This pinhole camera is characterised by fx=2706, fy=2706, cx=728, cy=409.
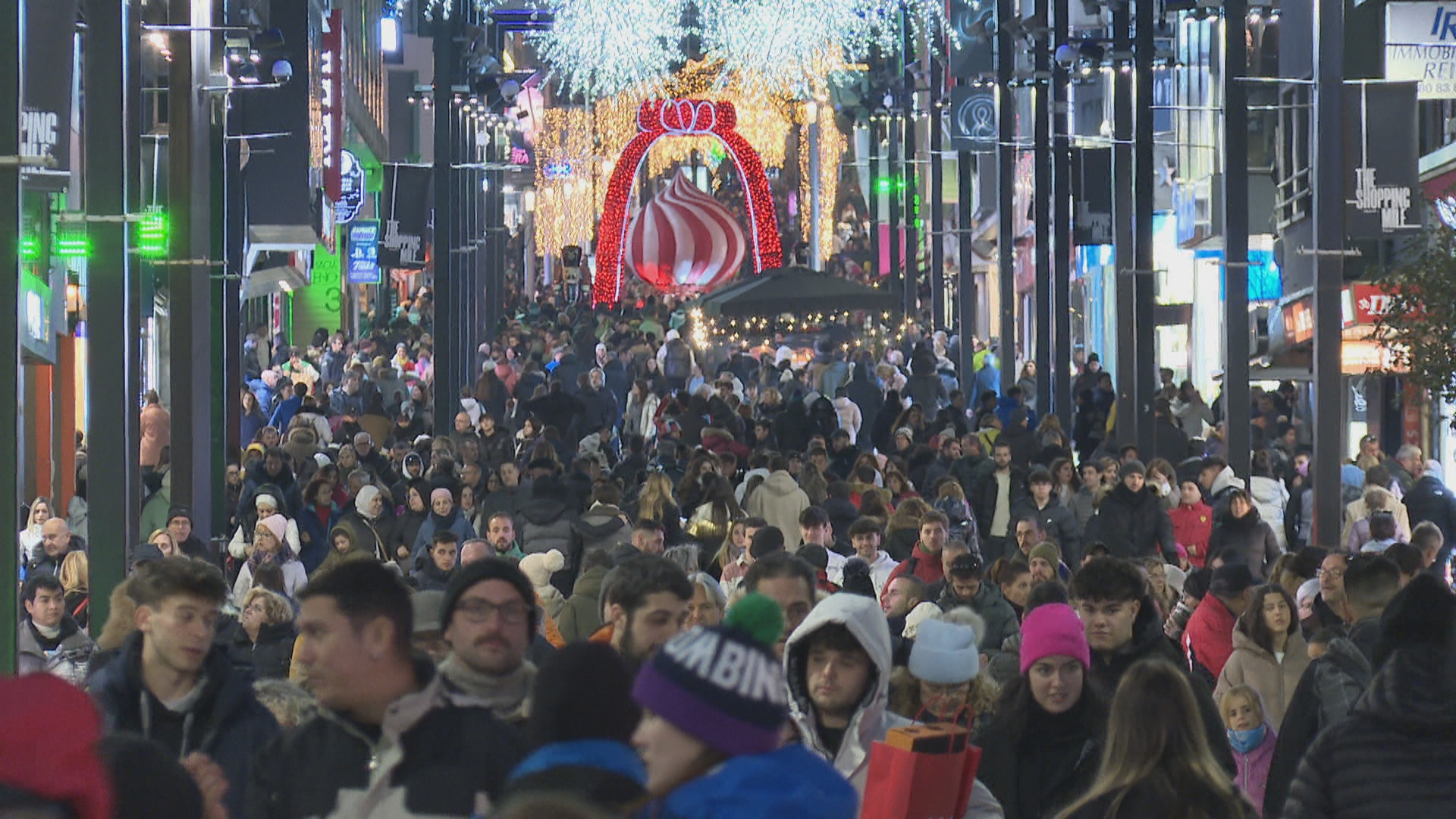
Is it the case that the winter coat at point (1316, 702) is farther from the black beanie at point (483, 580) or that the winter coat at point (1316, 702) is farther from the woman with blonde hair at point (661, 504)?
the woman with blonde hair at point (661, 504)

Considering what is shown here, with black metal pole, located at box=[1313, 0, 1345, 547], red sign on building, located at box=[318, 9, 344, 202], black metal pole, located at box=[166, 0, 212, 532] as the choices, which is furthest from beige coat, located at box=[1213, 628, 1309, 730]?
red sign on building, located at box=[318, 9, 344, 202]

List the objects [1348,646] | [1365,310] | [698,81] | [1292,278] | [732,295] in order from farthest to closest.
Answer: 1. [698,81]
2. [732,295]
3. [1365,310]
4. [1292,278]
5. [1348,646]

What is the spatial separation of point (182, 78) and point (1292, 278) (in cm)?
864

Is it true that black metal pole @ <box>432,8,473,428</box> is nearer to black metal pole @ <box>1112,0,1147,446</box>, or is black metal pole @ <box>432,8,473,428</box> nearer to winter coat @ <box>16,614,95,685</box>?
black metal pole @ <box>1112,0,1147,446</box>

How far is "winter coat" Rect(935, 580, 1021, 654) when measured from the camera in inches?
468

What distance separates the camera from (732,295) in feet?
148

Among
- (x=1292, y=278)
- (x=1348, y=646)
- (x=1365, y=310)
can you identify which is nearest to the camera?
(x=1348, y=646)

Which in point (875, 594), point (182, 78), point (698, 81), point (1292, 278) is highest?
point (698, 81)

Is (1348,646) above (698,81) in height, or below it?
below

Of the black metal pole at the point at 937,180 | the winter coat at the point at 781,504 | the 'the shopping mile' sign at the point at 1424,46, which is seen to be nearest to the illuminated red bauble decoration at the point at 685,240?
the black metal pole at the point at 937,180

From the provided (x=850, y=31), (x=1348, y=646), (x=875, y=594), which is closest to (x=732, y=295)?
(x=850, y=31)

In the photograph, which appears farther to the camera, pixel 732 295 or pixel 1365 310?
pixel 732 295

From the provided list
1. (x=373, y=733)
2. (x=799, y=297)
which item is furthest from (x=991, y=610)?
(x=799, y=297)

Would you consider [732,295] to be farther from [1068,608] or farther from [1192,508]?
[1068,608]
